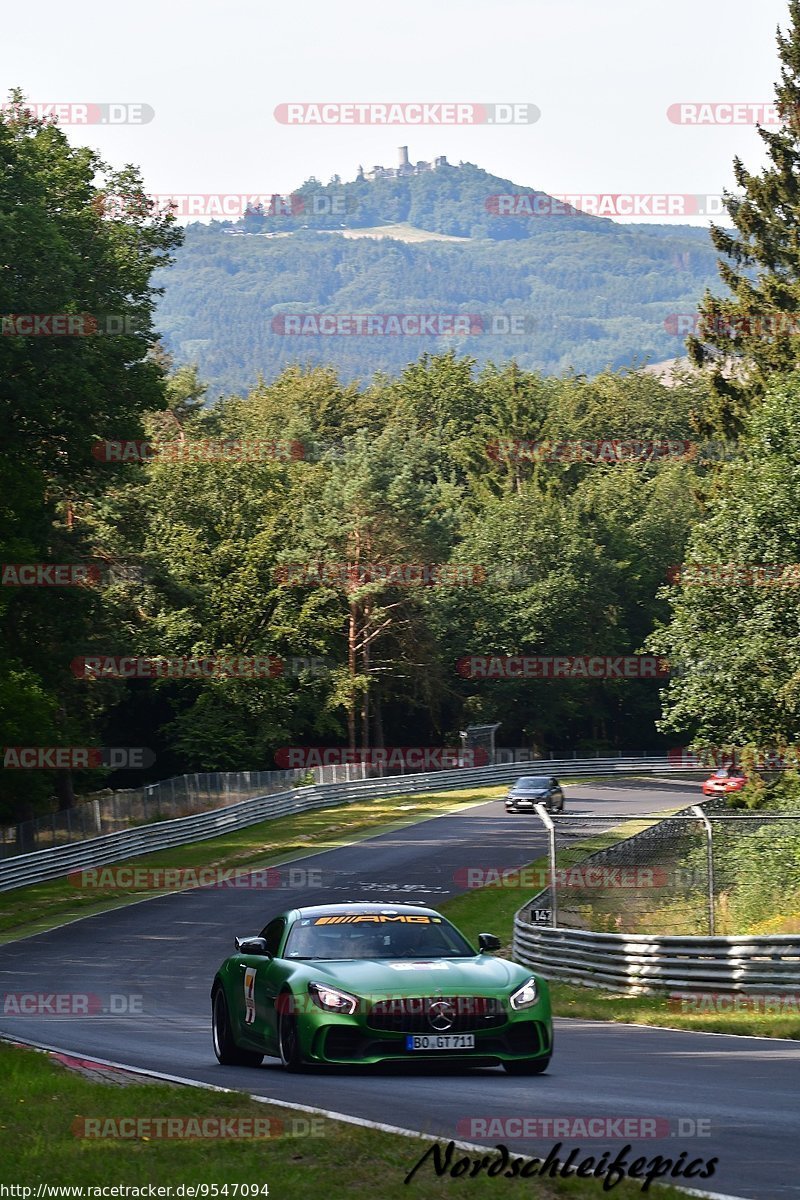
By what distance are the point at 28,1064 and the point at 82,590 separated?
30737 mm

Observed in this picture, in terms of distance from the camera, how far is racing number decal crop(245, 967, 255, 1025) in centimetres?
1252

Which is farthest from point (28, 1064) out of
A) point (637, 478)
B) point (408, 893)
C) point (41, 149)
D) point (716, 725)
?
point (637, 478)

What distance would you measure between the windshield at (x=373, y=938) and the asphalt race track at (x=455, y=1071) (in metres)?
0.86

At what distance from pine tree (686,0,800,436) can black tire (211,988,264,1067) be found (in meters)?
39.1

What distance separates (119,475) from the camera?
42.5 meters

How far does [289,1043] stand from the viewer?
11.7 meters

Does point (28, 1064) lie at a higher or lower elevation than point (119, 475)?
lower

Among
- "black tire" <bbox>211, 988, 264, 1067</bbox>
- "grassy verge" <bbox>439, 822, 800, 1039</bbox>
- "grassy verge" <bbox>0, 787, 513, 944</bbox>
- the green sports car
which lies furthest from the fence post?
"grassy verge" <bbox>0, 787, 513, 944</bbox>

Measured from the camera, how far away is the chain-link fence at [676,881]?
68.0 feet

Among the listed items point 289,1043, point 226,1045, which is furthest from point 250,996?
point 289,1043

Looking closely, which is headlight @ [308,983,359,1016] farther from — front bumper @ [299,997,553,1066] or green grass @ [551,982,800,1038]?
green grass @ [551,982,800,1038]

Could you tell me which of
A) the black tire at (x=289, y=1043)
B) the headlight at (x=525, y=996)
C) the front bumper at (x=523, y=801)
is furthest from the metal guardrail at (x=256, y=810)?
the headlight at (x=525, y=996)

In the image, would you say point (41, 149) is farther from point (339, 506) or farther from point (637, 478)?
point (637, 478)

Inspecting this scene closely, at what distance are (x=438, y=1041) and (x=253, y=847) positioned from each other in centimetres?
3775
